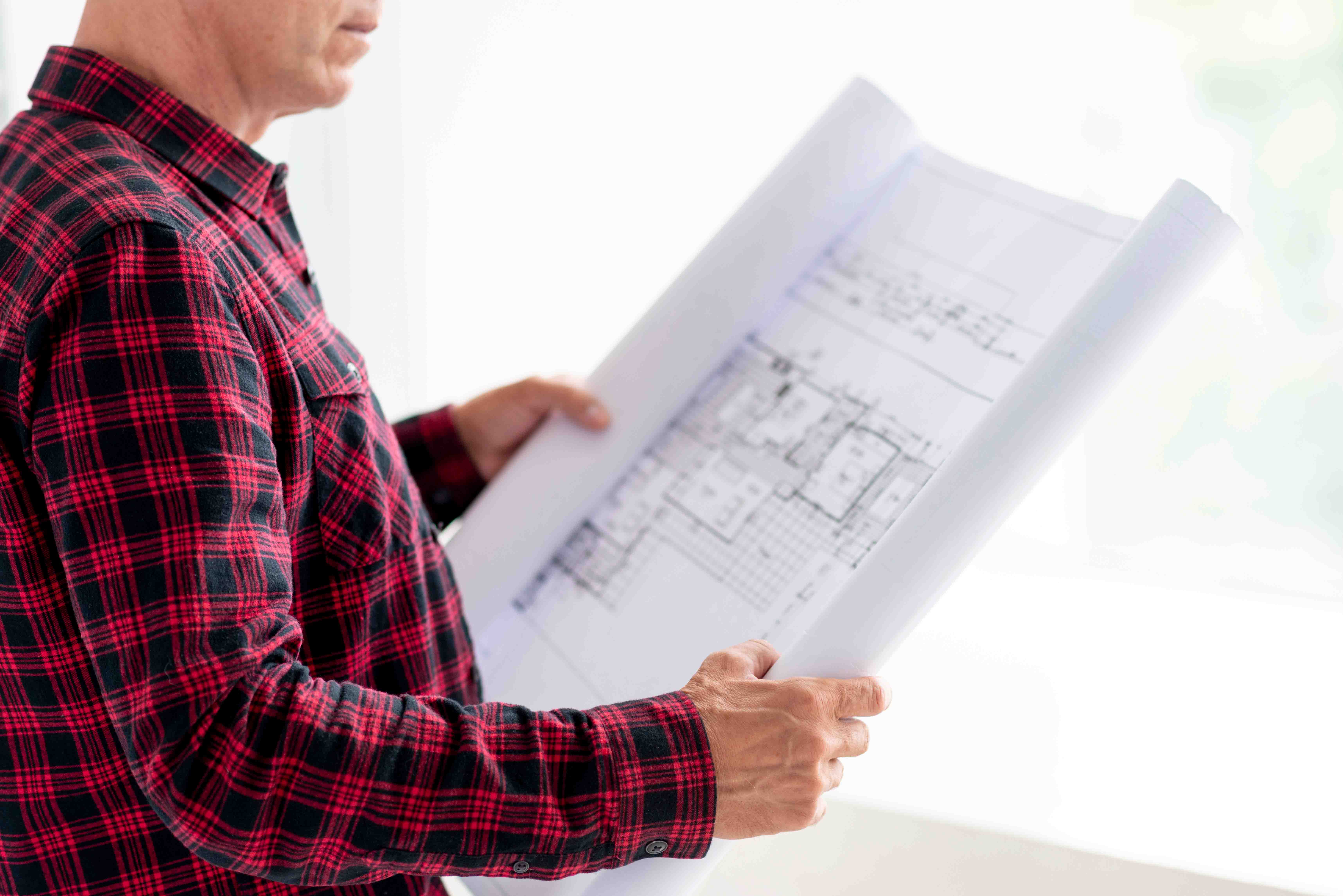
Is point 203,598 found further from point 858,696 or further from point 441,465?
point 441,465

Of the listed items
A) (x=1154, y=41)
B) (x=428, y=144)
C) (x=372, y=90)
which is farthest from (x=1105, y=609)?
(x=372, y=90)

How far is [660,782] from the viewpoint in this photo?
58cm

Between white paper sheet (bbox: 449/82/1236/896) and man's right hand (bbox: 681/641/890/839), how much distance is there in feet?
0.08

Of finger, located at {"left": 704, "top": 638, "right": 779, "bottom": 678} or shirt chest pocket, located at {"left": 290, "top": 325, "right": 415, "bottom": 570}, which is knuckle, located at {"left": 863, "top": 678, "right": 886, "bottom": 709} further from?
shirt chest pocket, located at {"left": 290, "top": 325, "right": 415, "bottom": 570}

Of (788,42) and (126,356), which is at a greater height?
(788,42)

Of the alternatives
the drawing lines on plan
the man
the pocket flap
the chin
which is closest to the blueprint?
the drawing lines on plan

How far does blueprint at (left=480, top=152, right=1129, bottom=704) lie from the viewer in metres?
0.71

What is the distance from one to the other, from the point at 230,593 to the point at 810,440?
0.45 m

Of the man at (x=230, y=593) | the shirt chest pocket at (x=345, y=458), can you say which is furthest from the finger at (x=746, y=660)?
the shirt chest pocket at (x=345, y=458)

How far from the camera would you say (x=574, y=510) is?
89cm

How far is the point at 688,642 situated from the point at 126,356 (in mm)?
431

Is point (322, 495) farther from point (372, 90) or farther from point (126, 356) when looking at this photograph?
point (372, 90)

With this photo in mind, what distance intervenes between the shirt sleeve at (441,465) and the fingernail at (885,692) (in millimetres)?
544

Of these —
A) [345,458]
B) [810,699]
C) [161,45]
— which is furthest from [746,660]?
[161,45]
